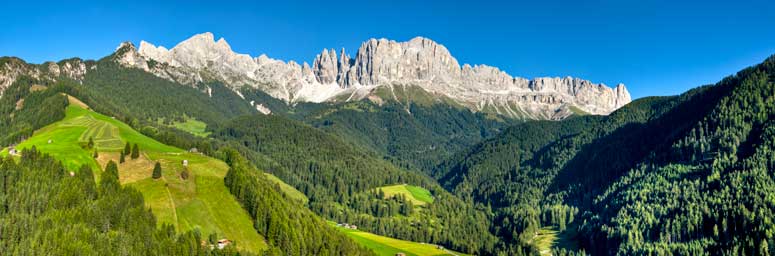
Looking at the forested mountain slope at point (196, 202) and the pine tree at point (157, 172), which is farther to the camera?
the pine tree at point (157, 172)

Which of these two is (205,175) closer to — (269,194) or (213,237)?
(269,194)

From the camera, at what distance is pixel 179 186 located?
169375 mm

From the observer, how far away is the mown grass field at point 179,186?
155250 millimetres

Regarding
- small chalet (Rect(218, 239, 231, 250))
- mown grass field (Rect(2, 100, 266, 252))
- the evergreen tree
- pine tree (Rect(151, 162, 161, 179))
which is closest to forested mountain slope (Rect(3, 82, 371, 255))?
mown grass field (Rect(2, 100, 266, 252))

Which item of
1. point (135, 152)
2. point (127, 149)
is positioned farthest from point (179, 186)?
point (127, 149)

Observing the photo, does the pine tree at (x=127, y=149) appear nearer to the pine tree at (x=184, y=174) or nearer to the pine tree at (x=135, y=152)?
the pine tree at (x=135, y=152)

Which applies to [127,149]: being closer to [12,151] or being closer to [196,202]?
[12,151]

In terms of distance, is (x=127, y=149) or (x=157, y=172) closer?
(x=157, y=172)

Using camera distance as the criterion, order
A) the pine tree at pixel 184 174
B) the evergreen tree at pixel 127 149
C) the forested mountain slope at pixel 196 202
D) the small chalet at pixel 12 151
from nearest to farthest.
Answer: the forested mountain slope at pixel 196 202
the pine tree at pixel 184 174
the small chalet at pixel 12 151
the evergreen tree at pixel 127 149

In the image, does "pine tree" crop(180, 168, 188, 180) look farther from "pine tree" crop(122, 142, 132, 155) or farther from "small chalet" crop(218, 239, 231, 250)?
"small chalet" crop(218, 239, 231, 250)

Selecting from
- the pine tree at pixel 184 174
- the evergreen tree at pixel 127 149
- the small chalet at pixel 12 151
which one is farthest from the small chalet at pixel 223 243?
the small chalet at pixel 12 151

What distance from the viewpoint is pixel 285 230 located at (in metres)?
161

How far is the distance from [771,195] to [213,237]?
574 ft

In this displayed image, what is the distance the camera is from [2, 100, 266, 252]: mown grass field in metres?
155
